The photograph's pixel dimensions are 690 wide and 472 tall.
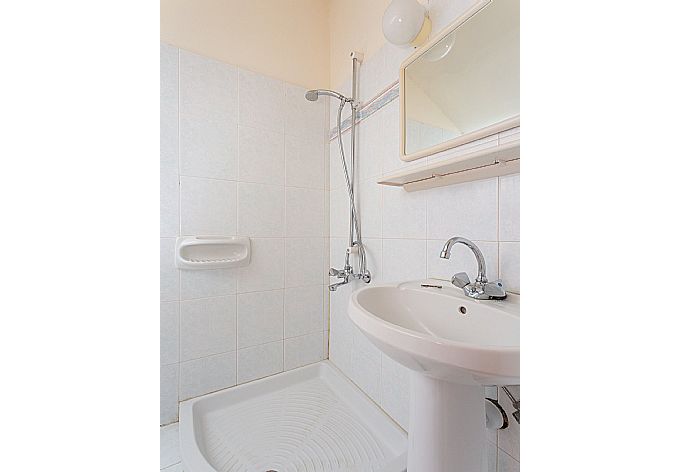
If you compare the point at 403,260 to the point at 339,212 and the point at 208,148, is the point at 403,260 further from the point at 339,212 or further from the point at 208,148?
the point at 208,148

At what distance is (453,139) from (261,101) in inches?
42.8

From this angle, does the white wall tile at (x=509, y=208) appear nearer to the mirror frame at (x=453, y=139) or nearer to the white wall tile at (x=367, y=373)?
the mirror frame at (x=453, y=139)

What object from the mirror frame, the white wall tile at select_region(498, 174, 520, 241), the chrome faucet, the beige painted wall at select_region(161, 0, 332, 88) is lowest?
the chrome faucet

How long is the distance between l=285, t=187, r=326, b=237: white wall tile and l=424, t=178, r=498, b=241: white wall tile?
0.82 m

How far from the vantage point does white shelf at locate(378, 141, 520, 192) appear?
723 millimetres

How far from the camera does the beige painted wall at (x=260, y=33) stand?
135 cm

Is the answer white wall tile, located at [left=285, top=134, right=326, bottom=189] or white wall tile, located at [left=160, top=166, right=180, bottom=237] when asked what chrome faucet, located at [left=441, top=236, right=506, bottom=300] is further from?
→ white wall tile, located at [left=160, top=166, right=180, bottom=237]

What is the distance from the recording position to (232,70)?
1.44 meters

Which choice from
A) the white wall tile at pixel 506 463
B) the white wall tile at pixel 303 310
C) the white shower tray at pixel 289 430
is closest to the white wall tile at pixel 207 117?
the white wall tile at pixel 303 310

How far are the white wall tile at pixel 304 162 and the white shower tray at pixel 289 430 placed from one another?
110 centimetres

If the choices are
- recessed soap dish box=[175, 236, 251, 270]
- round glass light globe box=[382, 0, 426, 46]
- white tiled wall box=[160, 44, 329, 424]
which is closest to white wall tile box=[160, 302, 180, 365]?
white tiled wall box=[160, 44, 329, 424]
